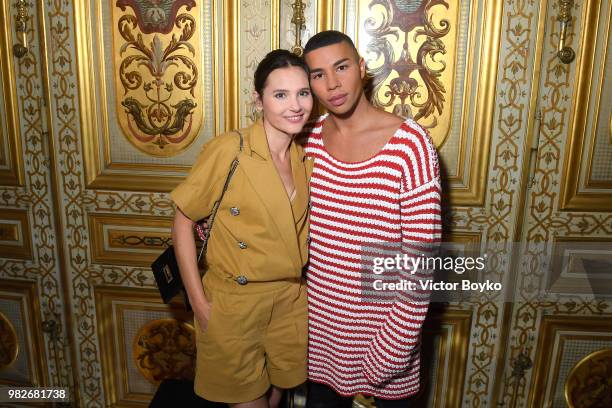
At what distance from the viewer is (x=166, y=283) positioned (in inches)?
68.3

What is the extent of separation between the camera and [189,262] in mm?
1605

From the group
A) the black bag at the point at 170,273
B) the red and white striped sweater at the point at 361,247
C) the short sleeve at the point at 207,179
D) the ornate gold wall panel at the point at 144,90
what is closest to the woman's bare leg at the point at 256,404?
the red and white striped sweater at the point at 361,247

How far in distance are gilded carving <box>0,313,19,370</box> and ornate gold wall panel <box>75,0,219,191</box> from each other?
1.05 m

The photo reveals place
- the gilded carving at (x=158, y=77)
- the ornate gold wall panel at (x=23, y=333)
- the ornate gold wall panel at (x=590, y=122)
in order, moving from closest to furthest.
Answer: the ornate gold wall panel at (x=590, y=122) → the gilded carving at (x=158, y=77) → the ornate gold wall panel at (x=23, y=333)

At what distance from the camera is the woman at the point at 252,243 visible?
4.99 ft

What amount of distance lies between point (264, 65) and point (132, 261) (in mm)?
1515

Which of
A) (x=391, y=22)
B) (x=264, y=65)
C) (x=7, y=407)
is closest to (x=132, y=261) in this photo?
(x=7, y=407)

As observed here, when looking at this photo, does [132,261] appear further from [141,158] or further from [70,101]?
[70,101]

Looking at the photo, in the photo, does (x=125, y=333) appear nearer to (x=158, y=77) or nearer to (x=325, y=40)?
(x=158, y=77)

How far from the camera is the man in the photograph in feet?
5.17

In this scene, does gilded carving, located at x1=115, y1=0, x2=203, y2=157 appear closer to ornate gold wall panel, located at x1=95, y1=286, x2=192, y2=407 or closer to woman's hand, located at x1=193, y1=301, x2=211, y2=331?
ornate gold wall panel, located at x1=95, y1=286, x2=192, y2=407

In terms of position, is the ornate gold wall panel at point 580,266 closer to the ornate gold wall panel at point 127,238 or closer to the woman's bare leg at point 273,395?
the woman's bare leg at point 273,395

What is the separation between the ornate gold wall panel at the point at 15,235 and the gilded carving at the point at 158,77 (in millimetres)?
797

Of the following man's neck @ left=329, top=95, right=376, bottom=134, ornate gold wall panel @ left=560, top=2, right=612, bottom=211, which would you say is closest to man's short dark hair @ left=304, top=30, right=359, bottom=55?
man's neck @ left=329, top=95, right=376, bottom=134
